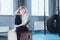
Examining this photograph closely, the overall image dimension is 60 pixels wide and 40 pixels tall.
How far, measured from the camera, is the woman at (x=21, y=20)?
1772mm

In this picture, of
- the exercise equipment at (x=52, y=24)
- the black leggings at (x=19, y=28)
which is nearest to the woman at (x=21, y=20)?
the black leggings at (x=19, y=28)

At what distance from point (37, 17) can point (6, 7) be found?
436 mm

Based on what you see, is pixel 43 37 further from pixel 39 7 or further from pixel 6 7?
pixel 6 7

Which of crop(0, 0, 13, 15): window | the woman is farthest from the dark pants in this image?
crop(0, 0, 13, 15): window

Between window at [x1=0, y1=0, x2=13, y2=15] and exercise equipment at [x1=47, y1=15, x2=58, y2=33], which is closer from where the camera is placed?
window at [x1=0, y1=0, x2=13, y2=15]

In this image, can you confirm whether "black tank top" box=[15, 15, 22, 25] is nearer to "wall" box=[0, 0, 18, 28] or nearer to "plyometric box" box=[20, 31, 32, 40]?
"wall" box=[0, 0, 18, 28]

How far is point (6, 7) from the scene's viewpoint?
1.73 metres

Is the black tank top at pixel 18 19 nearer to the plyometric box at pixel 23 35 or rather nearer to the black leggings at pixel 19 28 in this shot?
the black leggings at pixel 19 28

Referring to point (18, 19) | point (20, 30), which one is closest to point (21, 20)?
point (18, 19)

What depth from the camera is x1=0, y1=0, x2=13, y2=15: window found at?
1.70 metres

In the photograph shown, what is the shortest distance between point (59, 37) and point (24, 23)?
1.78ft

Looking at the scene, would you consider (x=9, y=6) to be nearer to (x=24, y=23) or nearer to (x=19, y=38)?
(x=24, y=23)

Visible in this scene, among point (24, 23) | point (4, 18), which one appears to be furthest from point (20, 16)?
point (4, 18)

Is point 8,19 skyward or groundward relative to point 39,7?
groundward
